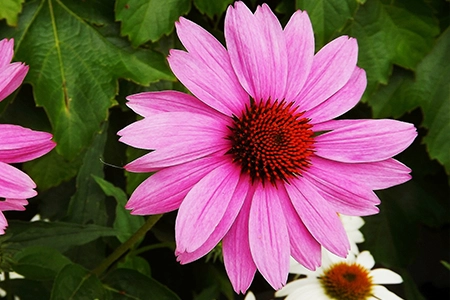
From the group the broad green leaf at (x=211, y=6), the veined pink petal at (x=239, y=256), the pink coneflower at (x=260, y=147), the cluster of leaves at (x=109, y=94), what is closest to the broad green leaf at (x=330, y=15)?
the cluster of leaves at (x=109, y=94)

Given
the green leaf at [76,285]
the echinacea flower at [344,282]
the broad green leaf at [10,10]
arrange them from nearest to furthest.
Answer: the green leaf at [76,285]
the broad green leaf at [10,10]
the echinacea flower at [344,282]

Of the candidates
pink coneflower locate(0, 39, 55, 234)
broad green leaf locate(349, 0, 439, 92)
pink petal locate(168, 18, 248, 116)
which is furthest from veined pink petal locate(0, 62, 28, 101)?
broad green leaf locate(349, 0, 439, 92)

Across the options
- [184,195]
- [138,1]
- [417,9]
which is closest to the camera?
[184,195]

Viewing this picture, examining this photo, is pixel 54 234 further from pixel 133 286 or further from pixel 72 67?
pixel 72 67

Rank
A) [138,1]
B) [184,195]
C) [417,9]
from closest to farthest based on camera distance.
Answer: [184,195] → [138,1] → [417,9]

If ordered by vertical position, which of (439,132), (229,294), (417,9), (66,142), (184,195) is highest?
(417,9)

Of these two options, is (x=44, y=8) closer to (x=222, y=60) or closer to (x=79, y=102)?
(x=79, y=102)

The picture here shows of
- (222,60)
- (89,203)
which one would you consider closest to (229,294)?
(89,203)

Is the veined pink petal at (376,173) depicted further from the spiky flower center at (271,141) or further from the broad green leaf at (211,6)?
the broad green leaf at (211,6)
